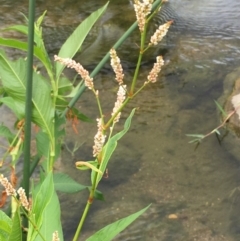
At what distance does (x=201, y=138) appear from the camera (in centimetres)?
224

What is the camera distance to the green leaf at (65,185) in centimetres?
138

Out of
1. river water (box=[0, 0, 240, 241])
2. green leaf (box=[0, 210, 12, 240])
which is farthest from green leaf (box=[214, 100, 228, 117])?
green leaf (box=[0, 210, 12, 240])

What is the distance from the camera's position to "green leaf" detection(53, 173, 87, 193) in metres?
1.38

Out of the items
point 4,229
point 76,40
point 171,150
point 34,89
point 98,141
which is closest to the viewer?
point 98,141

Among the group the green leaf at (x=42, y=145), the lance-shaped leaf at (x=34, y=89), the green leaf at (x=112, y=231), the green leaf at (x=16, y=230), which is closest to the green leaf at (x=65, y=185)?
the green leaf at (x=42, y=145)

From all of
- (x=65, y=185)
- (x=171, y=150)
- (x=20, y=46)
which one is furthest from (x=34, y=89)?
(x=171, y=150)

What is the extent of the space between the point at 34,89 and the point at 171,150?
107cm

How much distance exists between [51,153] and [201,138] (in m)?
1.11

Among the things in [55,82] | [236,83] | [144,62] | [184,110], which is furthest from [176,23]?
[55,82]

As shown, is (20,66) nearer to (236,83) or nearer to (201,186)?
(201,186)

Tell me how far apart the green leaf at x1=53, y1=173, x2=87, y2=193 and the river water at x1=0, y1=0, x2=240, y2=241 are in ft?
1.48

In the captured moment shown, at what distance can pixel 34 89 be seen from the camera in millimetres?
1205

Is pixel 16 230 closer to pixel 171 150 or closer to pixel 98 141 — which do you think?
pixel 98 141

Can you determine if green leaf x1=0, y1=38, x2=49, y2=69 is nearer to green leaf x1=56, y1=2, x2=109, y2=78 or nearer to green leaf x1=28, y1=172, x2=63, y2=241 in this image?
green leaf x1=56, y1=2, x2=109, y2=78
